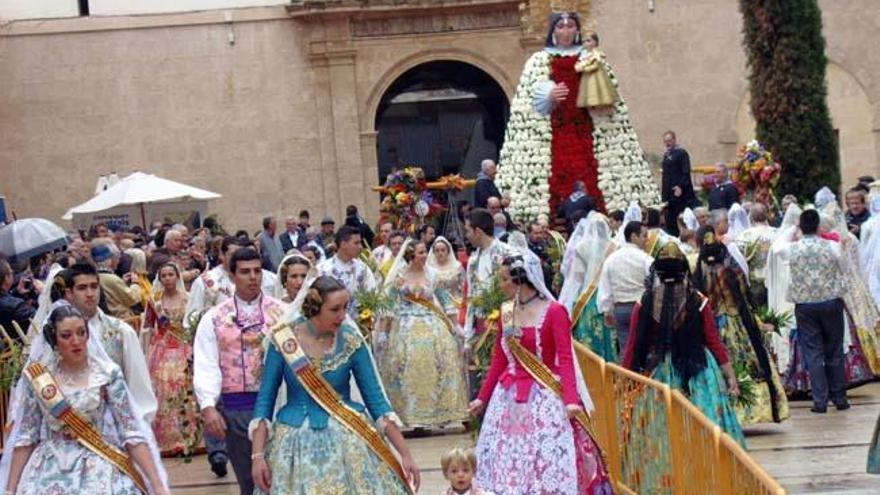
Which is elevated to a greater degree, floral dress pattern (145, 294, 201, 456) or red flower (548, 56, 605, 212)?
red flower (548, 56, 605, 212)

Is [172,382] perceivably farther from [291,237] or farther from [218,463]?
[291,237]

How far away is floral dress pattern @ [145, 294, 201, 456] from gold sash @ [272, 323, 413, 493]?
697cm

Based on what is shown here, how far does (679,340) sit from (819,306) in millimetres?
4343

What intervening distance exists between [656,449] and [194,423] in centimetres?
A: 626

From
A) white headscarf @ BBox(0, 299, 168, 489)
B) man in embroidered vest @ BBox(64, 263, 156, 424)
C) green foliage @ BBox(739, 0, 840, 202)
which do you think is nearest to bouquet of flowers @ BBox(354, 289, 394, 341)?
man in embroidered vest @ BBox(64, 263, 156, 424)

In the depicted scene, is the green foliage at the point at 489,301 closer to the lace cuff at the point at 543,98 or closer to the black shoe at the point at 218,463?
the black shoe at the point at 218,463

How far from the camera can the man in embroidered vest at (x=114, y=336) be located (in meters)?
10.0

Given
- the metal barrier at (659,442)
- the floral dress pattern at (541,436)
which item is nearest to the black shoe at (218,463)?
the metal barrier at (659,442)

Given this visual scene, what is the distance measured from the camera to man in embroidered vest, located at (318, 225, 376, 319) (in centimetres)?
1675

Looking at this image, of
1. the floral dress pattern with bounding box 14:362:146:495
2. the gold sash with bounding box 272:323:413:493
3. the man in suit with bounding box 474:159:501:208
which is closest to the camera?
the floral dress pattern with bounding box 14:362:146:495

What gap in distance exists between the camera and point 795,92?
29641 millimetres

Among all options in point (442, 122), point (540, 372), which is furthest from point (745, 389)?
point (442, 122)

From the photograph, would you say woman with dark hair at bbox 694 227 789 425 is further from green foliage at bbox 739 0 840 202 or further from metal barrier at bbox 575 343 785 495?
green foliage at bbox 739 0 840 202

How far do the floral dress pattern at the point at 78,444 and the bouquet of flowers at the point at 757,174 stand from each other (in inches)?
604
